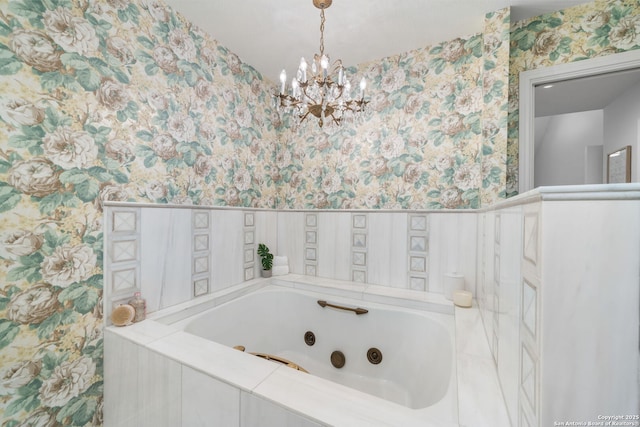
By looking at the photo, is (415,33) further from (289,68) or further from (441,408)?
(441,408)

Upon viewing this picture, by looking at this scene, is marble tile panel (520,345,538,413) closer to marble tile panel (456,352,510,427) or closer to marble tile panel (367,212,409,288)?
marble tile panel (456,352,510,427)

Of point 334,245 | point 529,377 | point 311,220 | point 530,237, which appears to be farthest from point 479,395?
point 311,220

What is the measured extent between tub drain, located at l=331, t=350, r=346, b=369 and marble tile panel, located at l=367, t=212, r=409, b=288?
1.87 feet

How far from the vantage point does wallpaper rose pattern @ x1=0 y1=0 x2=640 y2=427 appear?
105cm

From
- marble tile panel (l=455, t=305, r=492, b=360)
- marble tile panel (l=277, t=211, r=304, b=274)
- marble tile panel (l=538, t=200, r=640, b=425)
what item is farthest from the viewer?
marble tile panel (l=277, t=211, r=304, b=274)

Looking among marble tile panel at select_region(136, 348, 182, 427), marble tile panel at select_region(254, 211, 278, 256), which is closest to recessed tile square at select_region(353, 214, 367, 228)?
marble tile panel at select_region(254, 211, 278, 256)

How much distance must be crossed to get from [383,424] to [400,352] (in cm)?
103

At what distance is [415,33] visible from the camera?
1.84m

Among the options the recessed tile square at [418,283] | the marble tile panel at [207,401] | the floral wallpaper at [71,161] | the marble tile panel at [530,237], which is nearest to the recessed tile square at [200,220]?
the floral wallpaper at [71,161]

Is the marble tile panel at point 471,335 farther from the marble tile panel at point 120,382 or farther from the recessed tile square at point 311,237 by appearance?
the marble tile panel at point 120,382

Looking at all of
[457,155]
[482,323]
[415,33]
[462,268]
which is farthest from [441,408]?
[415,33]

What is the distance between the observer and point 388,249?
6.64 feet

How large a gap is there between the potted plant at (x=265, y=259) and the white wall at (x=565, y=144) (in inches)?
77.0

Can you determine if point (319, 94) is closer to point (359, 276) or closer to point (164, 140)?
point (164, 140)
